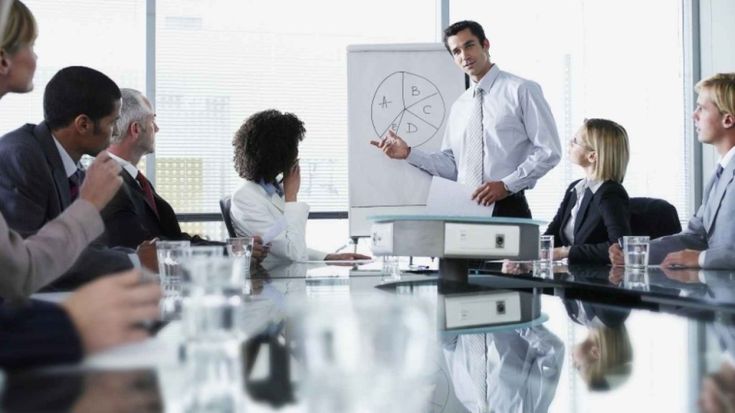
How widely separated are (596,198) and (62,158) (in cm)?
215

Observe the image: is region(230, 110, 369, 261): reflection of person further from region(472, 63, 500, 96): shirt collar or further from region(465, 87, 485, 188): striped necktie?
region(472, 63, 500, 96): shirt collar

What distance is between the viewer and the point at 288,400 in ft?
1.98

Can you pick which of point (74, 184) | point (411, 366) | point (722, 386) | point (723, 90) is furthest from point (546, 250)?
point (411, 366)

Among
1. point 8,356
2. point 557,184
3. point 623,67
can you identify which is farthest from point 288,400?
point 623,67

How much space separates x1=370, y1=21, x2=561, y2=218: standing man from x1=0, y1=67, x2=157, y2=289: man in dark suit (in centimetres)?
185

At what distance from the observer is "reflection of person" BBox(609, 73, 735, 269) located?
2.50 m

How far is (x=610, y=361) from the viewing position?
2.76 ft

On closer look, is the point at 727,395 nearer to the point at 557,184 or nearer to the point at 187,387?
the point at 187,387

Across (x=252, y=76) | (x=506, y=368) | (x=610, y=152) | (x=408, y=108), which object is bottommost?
(x=506, y=368)

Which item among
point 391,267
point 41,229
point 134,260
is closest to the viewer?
point 41,229

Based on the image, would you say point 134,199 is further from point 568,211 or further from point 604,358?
point 604,358

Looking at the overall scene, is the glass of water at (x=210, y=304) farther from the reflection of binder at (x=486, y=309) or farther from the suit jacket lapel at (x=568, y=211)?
the suit jacket lapel at (x=568, y=211)

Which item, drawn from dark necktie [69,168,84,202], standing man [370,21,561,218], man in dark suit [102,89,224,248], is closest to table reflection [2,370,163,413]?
dark necktie [69,168,84,202]

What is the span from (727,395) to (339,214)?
484 cm
